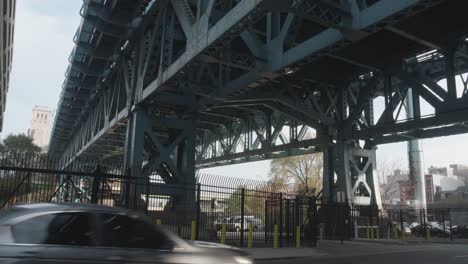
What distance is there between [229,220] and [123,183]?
726 cm

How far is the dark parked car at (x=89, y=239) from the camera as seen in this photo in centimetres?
540

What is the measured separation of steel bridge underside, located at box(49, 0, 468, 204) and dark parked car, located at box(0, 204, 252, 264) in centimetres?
730

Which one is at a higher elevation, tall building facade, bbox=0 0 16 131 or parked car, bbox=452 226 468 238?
tall building facade, bbox=0 0 16 131

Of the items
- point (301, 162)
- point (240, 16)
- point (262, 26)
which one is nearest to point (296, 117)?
point (262, 26)

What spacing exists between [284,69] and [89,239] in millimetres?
11460

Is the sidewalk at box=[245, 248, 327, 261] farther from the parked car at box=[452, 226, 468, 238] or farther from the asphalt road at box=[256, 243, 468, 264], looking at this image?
the parked car at box=[452, 226, 468, 238]

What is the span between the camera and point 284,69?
16.1 metres

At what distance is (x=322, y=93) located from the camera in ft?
85.8

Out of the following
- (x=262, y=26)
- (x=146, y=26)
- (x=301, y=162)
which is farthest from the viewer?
(x=301, y=162)

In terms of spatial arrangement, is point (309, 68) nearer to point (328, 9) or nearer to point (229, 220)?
point (229, 220)

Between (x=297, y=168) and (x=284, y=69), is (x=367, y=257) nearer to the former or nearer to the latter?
(x=284, y=69)

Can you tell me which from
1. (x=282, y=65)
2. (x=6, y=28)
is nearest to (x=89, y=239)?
(x=282, y=65)

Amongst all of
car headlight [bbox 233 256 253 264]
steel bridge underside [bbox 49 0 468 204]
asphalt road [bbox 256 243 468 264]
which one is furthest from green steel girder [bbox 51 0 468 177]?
car headlight [bbox 233 256 253 264]

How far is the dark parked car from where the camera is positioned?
5402 millimetres
